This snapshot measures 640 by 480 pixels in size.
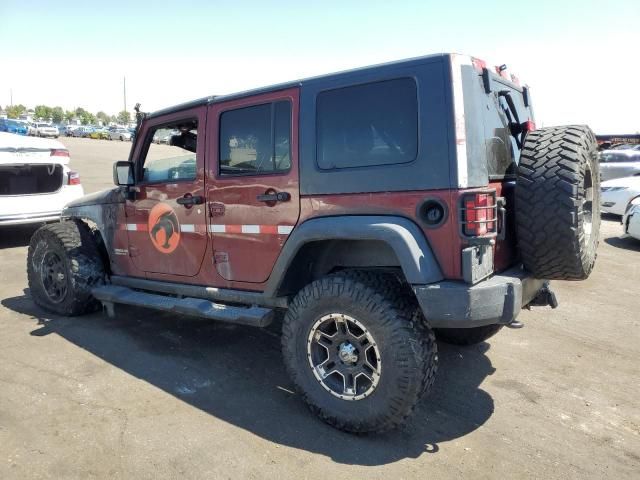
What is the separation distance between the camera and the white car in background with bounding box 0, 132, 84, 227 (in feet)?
23.3

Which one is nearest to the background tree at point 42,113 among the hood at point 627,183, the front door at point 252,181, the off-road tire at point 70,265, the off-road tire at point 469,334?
the hood at point 627,183

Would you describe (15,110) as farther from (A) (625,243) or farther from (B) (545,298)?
(B) (545,298)

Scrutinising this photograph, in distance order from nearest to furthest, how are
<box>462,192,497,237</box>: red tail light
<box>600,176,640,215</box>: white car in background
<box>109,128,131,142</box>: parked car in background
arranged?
<box>462,192,497,237</box>: red tail light → <box>600,176,640,215</box>: white car in background → <box>109,128,131,142</box>: parked car in background

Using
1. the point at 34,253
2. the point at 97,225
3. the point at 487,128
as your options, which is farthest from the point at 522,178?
the point at 34,253

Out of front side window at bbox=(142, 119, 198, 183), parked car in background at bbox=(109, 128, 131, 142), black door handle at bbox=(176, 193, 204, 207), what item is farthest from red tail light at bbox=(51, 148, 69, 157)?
parked car in background at bbox=(109, 128, 131, 142)

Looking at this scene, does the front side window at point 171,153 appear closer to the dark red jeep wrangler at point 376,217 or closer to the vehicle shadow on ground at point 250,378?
the dark red jeep wrangler at point 376,217

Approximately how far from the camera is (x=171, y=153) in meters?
3.98

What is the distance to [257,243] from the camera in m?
3.47

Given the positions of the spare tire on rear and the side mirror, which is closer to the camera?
the spare tire on rear

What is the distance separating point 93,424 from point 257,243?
1530 millimetres

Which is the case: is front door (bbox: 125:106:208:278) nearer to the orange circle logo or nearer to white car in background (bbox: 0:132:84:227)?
the orange circle logo

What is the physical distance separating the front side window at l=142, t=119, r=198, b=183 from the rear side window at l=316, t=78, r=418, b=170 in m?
1.27

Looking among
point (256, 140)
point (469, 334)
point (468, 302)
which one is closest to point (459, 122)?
point (468, 302)

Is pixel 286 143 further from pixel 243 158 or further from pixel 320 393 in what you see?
pixel 320 393
